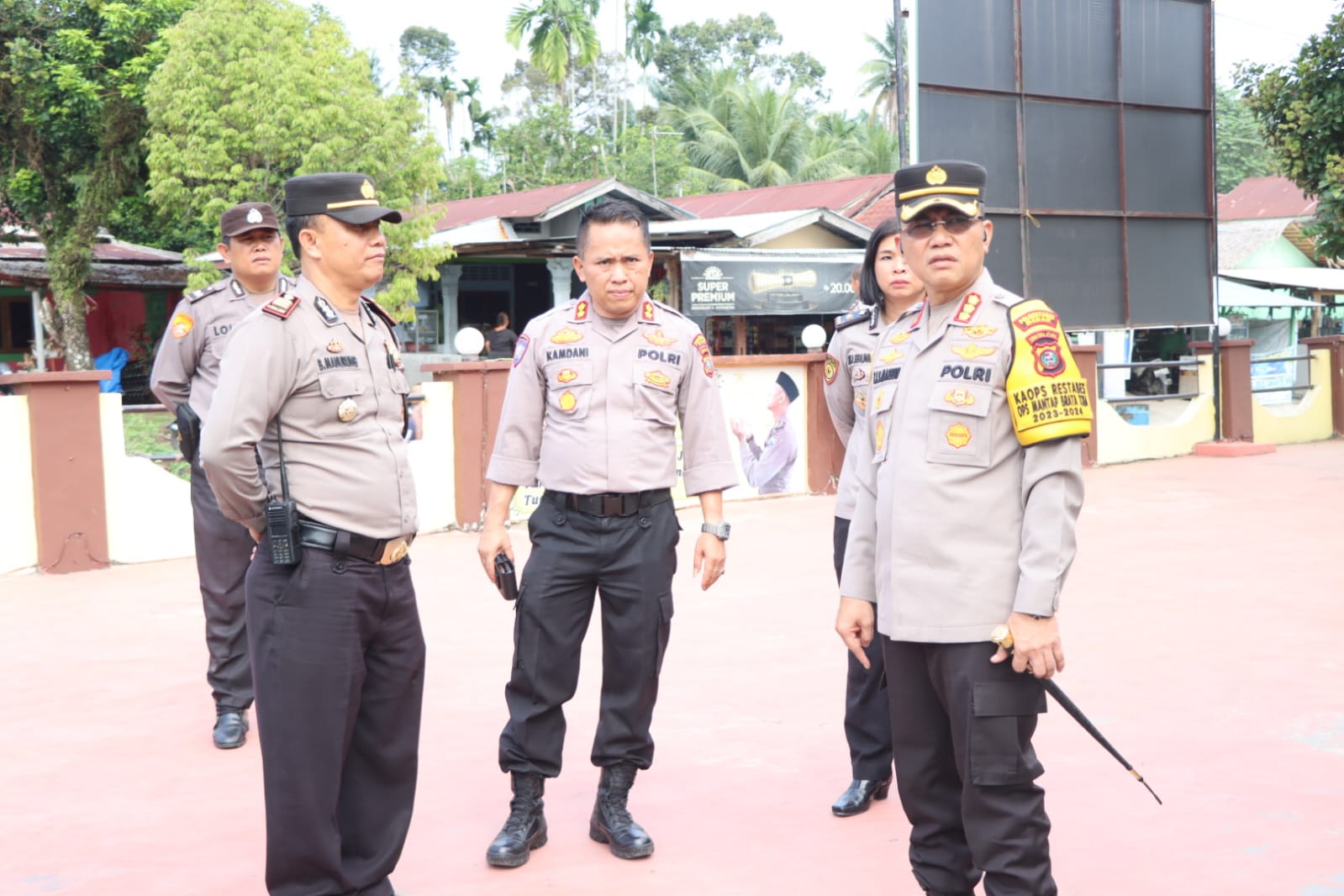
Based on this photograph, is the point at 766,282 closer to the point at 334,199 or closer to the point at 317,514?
the point at 334,199

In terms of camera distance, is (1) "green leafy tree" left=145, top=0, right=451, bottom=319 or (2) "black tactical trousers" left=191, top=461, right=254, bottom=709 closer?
(2) "black tactical trousers" left=191, top=461, right=254, bottom=709

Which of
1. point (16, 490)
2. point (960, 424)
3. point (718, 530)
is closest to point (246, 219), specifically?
point (718, 530)

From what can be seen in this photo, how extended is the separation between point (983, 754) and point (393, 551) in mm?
1467

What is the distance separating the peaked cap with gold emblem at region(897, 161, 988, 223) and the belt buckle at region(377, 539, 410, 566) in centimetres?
144

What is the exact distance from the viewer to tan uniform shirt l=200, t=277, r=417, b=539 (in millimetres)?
2994

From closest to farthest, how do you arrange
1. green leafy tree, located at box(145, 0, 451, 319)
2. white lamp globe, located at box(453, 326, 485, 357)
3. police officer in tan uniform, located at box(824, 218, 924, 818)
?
1. police officer in tan uniform, located at box(824, 218, 924, 818)
2. white lamp globe, located at box(453, 326, 485, 357)
3. green leafy tree, located at box(145, 0, 451, 319)

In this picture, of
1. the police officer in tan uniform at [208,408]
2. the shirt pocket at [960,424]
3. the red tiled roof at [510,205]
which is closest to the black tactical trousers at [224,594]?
the police officer in tan uniform at [208,408]

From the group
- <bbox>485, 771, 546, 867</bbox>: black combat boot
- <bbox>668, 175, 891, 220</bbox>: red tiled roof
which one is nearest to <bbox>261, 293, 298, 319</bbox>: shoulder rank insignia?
<bbox>485, 771, 546, 867</bbox>: black combat boot

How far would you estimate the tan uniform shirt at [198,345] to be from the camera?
16.1 ft

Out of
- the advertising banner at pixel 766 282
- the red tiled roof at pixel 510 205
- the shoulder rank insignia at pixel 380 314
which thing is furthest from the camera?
the red tiled roof at pixel 510 205

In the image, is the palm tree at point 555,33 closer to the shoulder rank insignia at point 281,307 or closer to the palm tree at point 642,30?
the palm tree at point 642,30

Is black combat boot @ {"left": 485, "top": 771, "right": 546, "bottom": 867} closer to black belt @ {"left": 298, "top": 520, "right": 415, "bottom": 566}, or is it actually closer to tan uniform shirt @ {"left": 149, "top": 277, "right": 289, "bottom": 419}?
black belt @ {"left": 298, "top": 520, "right": 415, "bottom": 566}

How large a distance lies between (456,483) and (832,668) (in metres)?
4.86

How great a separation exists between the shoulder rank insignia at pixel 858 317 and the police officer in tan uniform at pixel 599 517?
645 mm
